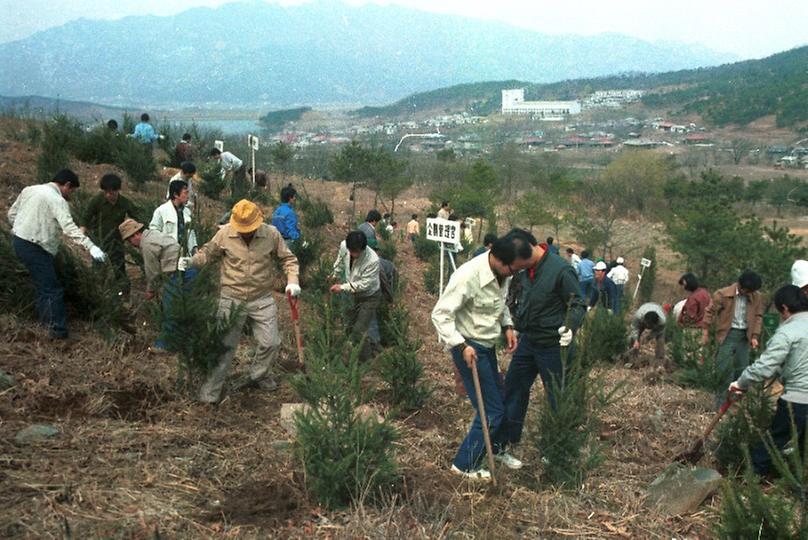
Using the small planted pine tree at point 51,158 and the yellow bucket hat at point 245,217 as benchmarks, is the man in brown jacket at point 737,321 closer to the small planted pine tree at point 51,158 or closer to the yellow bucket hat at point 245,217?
the yellow bucket hat at point 245,217

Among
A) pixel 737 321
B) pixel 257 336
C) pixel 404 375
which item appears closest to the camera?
pixel 257 336

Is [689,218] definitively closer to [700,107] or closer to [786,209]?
[786,209]

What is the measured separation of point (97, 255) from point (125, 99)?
637ft

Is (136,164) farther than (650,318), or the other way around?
(136,164)

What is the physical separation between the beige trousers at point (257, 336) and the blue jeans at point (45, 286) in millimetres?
1696

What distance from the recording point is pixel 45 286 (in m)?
5.73

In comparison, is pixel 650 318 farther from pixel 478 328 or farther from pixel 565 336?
pixel 478 328

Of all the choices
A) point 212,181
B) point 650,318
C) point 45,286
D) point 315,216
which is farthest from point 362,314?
point 315,216

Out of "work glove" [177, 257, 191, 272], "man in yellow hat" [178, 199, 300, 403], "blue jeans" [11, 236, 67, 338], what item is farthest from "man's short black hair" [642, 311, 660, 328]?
"blue jeans" [11, 236, 67, 338]

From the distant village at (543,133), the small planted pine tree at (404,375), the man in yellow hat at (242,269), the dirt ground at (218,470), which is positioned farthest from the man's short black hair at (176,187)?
the distant village at (543,133)

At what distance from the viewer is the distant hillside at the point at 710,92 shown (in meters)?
86.7

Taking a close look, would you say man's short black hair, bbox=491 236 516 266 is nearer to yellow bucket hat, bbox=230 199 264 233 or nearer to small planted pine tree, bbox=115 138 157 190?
yellow bucket hat, bbox=230 199 264 233

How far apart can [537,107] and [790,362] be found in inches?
5115

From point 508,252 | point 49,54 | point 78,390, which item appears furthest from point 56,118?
point 49,54
